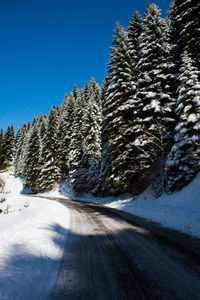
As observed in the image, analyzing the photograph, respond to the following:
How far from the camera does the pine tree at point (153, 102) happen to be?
15.2m

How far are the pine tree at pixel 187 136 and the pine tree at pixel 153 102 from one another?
1.92 metres

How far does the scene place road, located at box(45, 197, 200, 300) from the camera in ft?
8.96

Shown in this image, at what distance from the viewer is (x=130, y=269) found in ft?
11.5

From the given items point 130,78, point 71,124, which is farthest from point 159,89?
point 71,124

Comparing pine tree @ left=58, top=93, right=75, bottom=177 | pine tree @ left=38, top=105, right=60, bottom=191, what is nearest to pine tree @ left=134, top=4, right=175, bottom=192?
pine tree @ left=58, top=93, right=75, bottom=177

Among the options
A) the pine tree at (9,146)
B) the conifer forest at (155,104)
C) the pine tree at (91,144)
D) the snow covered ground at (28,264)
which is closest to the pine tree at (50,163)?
the pine tree at (91,144)

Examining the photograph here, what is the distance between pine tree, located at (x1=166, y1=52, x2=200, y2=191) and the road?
304 inches

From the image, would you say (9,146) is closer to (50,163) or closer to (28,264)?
(50,163)

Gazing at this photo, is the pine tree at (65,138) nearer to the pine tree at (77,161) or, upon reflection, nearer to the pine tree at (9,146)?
the pine tree at (77,161)

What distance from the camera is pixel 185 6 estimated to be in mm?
15508

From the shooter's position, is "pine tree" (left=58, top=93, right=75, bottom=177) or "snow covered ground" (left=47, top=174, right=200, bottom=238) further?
"pine tree" (left=58, top=93, right=75, bottom=177)

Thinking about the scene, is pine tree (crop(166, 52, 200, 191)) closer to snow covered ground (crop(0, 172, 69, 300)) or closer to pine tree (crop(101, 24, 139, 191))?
pine tree (crop(101, 24, 139, 191))

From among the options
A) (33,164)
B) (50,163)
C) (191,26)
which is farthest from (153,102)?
(33,164)

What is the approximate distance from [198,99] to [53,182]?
1360 inches
